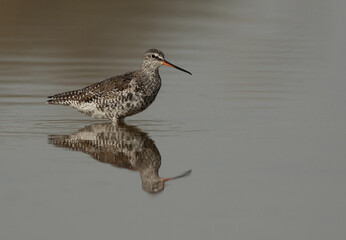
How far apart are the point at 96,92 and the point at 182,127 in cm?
183

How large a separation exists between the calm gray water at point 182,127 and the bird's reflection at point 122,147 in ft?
0.09

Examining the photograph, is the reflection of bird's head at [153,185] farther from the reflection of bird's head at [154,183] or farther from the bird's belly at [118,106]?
the bird's belly at [118,106]

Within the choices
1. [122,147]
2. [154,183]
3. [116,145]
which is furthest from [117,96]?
[154,183]

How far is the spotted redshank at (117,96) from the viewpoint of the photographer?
13.6 metres

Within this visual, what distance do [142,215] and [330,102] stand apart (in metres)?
6.61

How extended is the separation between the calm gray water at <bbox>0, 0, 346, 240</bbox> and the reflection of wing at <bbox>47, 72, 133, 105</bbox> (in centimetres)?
29

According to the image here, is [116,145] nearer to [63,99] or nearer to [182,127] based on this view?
[182,127]

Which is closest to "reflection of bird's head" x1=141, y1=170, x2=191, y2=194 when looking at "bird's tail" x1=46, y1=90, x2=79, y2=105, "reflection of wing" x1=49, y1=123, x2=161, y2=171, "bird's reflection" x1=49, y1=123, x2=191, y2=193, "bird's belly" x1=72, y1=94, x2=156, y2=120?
"bird's reflection" x1=49, y1=123, x2=191, y2=193

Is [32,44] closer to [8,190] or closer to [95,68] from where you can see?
[95,68]

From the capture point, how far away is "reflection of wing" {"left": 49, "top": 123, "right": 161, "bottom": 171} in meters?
10.9

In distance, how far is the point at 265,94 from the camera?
15375 millimetres

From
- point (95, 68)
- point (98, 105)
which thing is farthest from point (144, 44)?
point (98, 105)

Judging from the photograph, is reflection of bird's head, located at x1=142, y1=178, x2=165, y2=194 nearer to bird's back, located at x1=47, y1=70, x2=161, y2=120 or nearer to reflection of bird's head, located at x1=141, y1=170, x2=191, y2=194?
reflection of bird's head, located at x1=141, y1=170, x2=191, y2=194

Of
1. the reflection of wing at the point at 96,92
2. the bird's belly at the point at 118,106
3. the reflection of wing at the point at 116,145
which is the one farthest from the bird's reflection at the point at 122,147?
the reflection of wing at the point at 96,92
